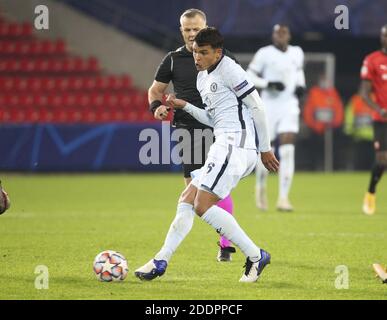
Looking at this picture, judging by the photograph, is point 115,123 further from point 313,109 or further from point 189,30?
point 189,30

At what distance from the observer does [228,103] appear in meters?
7.16

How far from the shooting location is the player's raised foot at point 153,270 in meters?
7.11

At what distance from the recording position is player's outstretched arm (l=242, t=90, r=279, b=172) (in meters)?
7.03

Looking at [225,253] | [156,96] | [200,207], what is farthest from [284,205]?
[200,207]

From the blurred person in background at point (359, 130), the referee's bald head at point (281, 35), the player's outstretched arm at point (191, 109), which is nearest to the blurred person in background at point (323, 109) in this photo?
the blurred person in background at point (359, 130)

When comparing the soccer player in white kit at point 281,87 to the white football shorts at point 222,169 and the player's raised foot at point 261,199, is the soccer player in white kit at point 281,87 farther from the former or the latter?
the white football shorts at point 222,169

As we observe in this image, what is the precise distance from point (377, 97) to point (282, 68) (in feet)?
4.59

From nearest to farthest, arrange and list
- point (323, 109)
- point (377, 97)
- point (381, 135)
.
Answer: point (381, 135), point (377, 97), point (323, 109)

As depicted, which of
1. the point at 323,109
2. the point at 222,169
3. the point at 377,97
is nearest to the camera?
the point at 222,169

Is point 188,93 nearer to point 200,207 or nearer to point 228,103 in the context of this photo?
point 228,103

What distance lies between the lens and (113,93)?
22141 mm

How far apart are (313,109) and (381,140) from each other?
368 inches

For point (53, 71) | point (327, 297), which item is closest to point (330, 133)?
point (53, 71)
